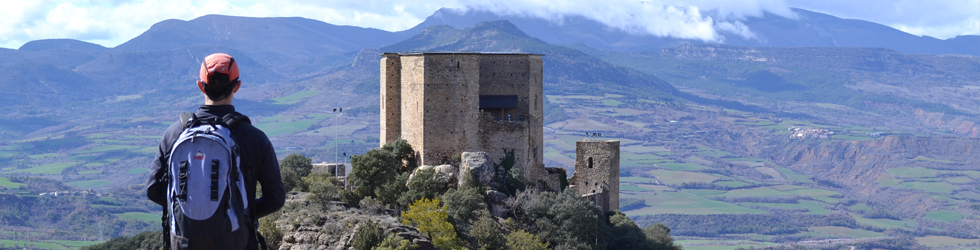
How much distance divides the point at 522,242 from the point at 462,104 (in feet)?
22.4

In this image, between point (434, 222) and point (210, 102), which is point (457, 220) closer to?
point (434, 222)

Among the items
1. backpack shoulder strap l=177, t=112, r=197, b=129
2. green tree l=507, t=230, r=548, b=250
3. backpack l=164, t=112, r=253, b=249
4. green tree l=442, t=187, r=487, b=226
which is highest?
backpack shoulder strap l=177, t=112, r=197, b=129

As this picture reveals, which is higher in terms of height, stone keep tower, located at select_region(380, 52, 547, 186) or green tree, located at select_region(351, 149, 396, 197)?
stone keep tower, located at select_region(380, 52, 547, 186)

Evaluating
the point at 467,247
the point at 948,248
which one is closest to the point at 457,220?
the point at 467,247

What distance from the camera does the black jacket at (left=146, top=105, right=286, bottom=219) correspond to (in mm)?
10656

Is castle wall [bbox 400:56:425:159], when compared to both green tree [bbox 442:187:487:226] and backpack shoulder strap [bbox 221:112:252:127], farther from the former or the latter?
backpack shoulder strap [bbox 221:112:252:127]

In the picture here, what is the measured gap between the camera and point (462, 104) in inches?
1886

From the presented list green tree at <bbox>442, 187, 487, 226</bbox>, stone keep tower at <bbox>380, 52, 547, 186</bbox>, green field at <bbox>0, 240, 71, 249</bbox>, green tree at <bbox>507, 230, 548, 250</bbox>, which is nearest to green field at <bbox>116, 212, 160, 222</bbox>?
green field at <bbox>0, 240, 71, 249</bbox>

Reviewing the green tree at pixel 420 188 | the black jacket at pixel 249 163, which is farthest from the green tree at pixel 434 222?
the black jacket at pixel 249 163

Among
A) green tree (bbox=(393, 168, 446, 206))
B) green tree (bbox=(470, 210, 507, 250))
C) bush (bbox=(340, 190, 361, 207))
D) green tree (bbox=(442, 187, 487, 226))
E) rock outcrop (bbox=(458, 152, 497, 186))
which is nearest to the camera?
green tree (bbox=(470, 210, 507, 250))

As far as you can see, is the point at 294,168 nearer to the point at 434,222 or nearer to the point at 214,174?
the point at 434,222

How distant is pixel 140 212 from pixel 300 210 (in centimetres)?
14842

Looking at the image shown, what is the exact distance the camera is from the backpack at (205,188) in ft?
33.8

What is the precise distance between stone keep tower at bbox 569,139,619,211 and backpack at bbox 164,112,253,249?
46667 millimetres
